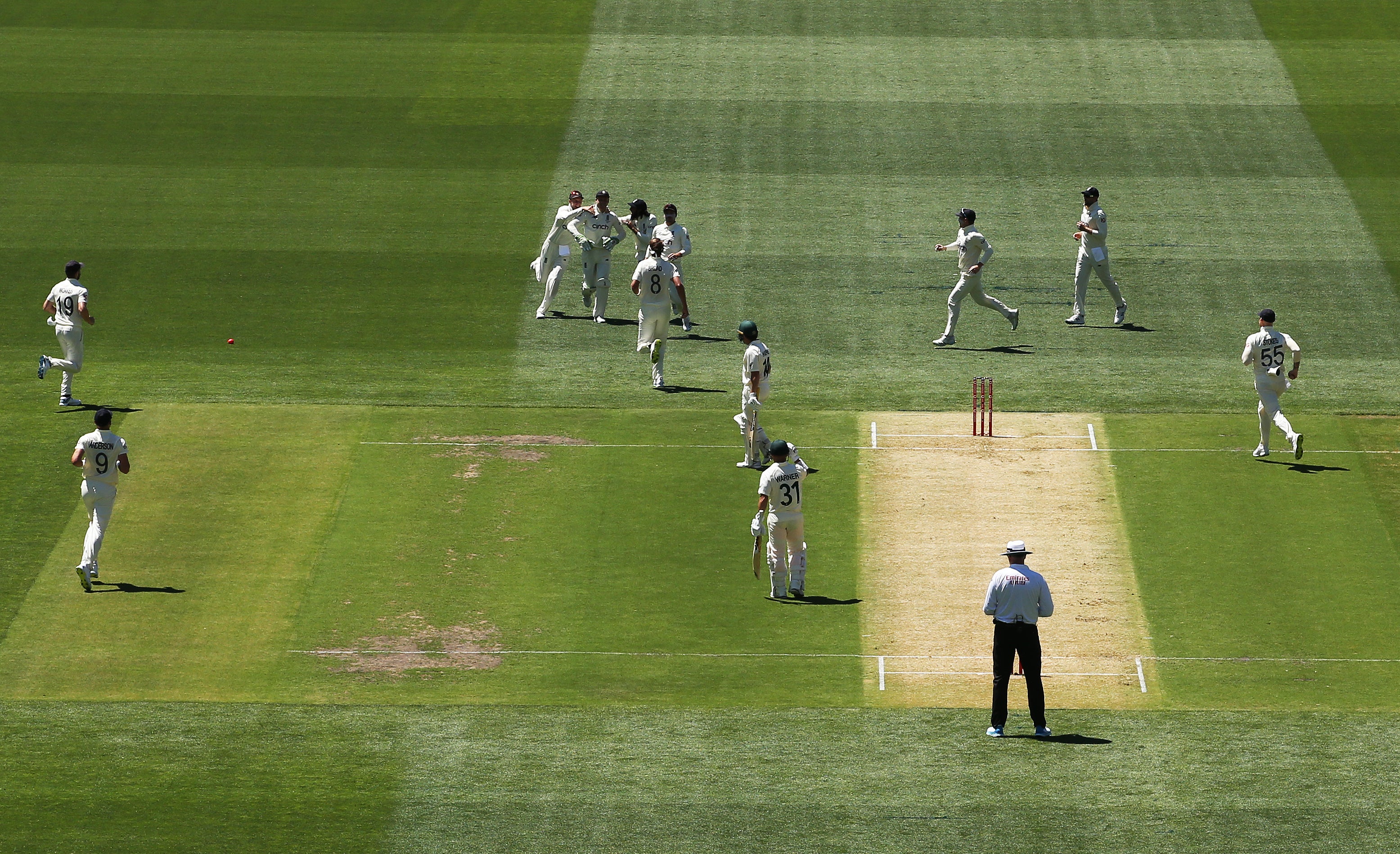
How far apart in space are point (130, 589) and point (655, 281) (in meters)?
9.75

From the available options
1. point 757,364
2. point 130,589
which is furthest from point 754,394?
point 130,589

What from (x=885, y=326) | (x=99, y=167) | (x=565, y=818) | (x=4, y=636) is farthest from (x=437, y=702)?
(x=99, y=167)

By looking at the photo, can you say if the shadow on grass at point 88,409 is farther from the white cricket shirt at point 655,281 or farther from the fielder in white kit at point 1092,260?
the fielder in white kit at point 1092,260

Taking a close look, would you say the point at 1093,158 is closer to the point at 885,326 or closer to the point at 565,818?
the point at 885,326

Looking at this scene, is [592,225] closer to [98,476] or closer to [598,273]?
[598,273]

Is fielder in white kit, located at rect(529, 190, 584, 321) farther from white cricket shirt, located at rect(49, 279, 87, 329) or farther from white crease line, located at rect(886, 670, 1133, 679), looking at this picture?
white crease line, located at rect(886, 670, 1133, 679)

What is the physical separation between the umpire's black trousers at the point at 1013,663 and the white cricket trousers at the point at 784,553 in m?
3.56

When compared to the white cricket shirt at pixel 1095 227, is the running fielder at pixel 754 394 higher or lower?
lower

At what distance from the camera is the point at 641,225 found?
33375mm

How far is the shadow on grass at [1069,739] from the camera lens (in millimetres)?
19562

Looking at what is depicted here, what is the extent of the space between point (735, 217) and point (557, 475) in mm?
14098

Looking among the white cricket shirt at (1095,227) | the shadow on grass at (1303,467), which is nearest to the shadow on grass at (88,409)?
the white cricket shirt at (1095,227)

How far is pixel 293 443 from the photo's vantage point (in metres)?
28.6

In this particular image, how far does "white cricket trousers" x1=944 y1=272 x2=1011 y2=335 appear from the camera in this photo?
32688 millimetres
